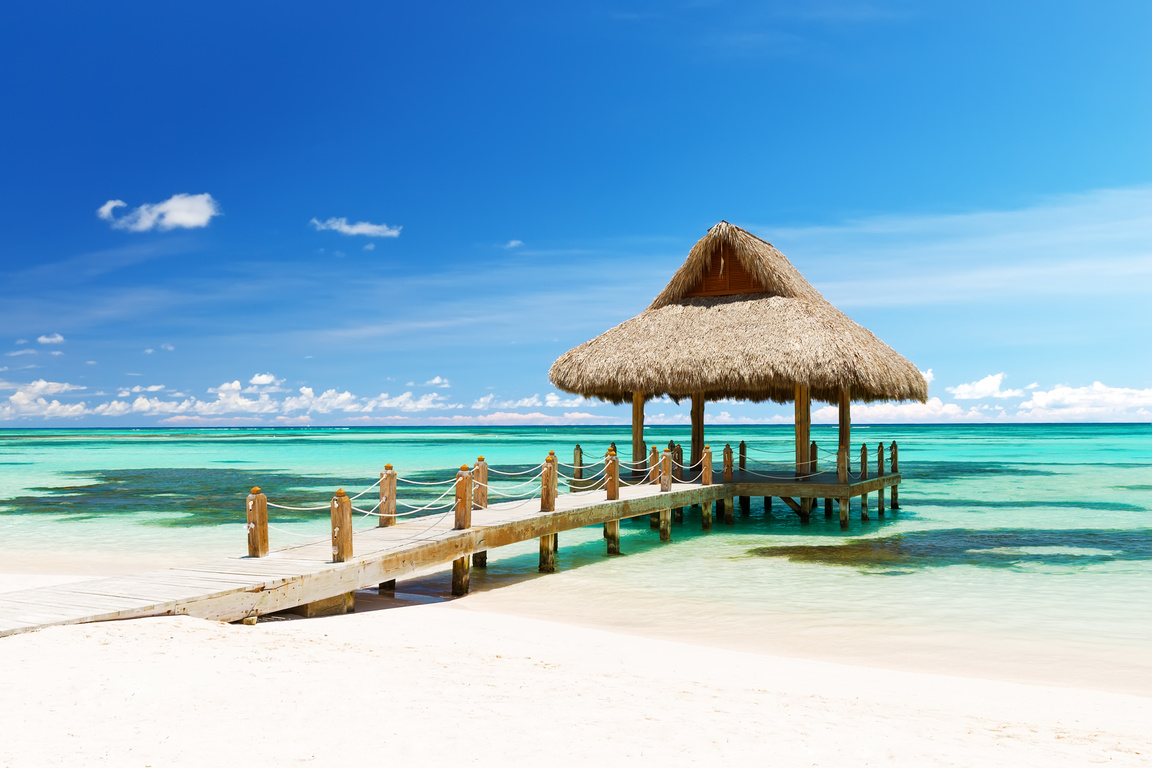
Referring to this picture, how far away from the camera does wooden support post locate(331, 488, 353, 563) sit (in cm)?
790

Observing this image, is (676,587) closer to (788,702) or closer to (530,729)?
(788,702)

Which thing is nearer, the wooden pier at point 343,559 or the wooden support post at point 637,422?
the wooden pier at point 343,559

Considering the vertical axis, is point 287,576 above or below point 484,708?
above

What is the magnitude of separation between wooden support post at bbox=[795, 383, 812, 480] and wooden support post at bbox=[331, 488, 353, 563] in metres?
10.1

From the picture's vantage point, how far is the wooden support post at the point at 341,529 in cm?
790

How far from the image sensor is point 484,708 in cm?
483

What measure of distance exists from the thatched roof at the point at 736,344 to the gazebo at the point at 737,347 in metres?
0.02

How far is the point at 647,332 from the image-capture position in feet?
53.6

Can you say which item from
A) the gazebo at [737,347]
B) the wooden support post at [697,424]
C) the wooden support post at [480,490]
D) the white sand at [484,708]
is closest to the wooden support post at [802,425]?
the gazebo at [737,347]

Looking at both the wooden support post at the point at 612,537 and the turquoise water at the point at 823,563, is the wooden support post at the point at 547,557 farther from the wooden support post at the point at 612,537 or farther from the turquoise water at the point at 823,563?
the wooden support post at the point at 612,537

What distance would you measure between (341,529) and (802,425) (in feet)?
34.3

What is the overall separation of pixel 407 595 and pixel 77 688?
17.1 ft

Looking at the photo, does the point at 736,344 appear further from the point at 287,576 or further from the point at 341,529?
the point at 287,576

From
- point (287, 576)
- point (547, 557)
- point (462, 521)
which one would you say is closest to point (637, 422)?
point (547, 557)
